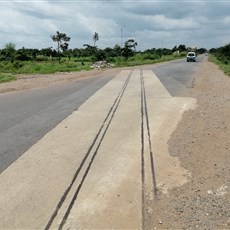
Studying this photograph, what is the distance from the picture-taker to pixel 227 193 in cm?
606

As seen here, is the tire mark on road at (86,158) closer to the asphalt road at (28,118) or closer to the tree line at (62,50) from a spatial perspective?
the asphalt road at (28,118)

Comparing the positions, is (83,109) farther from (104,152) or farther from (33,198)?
(33,198)

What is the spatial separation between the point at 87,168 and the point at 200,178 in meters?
2.02

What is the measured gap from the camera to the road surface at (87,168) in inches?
209

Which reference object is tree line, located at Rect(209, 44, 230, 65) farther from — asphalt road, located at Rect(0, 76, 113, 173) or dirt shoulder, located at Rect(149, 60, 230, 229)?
dirt shoulder, located at Rect(149, 60, 230, 229)

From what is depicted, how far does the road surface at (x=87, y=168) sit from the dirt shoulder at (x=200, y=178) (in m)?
0.22

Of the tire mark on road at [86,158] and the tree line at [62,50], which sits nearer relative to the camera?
the tire mark on road at [86,158]

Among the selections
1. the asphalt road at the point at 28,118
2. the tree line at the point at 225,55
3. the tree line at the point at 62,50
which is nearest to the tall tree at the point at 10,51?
the tree line at the point at 62,50

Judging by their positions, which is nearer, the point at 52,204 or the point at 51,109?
the point at 52,204

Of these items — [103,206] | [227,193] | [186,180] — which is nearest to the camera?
[103,206]

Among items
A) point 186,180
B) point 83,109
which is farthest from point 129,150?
point 83,109

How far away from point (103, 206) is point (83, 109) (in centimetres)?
857

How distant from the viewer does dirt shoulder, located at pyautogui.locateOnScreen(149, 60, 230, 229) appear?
5.19m

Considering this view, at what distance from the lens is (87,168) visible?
719 cm
